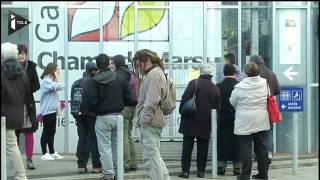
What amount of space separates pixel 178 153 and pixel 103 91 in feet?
9.04

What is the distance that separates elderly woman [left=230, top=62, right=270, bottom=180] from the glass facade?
11.7 feet

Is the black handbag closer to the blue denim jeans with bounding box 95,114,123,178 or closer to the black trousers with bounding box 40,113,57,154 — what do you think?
the blue denim jeans with bounding box 95,114,123,178

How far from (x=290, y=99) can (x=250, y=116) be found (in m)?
1.11

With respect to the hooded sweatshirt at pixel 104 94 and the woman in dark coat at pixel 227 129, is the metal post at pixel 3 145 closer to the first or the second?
the hooded sweatshirt at pixel 104 94

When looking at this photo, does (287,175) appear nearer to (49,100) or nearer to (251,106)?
(251,106)

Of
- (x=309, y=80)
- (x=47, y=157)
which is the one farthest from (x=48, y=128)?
(x=309, y=80)

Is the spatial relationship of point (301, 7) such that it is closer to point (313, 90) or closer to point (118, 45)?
point (313, 90)

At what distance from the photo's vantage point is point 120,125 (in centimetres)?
807

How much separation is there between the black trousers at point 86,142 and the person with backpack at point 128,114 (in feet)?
1.48

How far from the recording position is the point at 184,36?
13156mm

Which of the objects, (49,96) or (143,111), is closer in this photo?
(143,111)

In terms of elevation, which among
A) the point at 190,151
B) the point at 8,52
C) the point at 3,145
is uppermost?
the point at 8,52

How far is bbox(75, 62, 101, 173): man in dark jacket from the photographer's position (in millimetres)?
9664

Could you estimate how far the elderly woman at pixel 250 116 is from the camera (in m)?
9.21
